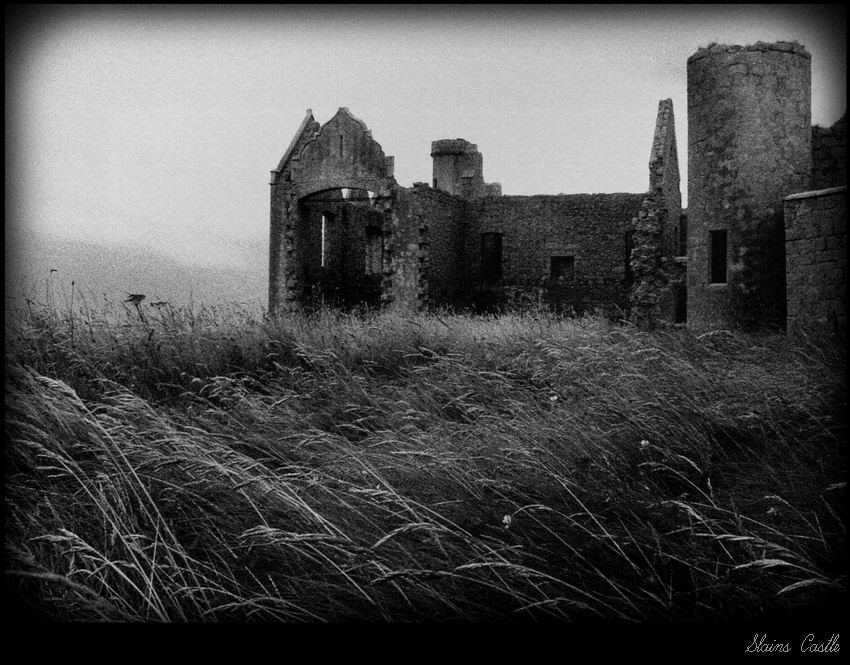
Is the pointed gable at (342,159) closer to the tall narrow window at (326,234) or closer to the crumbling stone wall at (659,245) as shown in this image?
the tall narrow window at (326,234)

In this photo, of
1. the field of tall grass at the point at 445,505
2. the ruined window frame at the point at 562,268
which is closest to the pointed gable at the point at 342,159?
the ruined window frame at the point at 562,268

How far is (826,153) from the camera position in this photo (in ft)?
41.7

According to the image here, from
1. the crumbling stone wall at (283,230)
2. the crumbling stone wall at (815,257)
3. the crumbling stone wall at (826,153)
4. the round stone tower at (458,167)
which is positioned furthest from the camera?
the round stone tower at (458,167)

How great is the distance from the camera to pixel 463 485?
369cm

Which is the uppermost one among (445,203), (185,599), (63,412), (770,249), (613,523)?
(445,203)

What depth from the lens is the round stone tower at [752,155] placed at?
11648 millimetres

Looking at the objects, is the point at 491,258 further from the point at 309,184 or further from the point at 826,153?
the point at 826,153

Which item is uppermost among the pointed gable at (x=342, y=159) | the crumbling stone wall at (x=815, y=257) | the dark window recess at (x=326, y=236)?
the pointed gable at (x=342, y=159)

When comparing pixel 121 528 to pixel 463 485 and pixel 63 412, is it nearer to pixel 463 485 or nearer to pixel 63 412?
pixel 63 412

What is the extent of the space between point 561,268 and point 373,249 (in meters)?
6.13

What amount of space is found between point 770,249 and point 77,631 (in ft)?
38.1

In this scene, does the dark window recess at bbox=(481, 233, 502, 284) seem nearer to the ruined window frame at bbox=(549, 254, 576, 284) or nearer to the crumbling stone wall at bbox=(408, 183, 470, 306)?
the crumbling stone wall at bbox=(408, 183, 470, 306)

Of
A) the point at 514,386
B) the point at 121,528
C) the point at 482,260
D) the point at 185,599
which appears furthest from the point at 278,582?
the point at 482,260

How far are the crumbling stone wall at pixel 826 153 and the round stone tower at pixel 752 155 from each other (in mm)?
917
